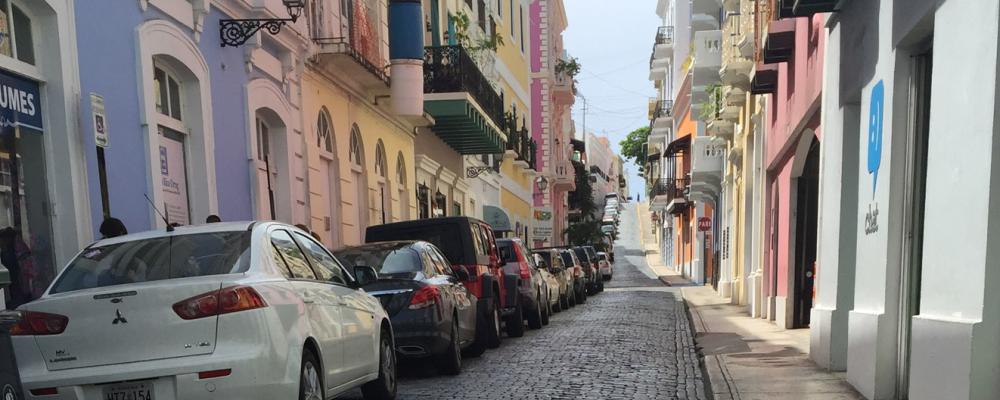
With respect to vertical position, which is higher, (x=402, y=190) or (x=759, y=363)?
(x=402, y=190)

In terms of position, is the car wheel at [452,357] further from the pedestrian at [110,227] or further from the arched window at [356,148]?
the arched window at [356,148]

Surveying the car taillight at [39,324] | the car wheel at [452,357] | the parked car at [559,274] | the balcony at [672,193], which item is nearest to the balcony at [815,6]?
the car wheel at [452,357]

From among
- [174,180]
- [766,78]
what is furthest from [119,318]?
[766,78]

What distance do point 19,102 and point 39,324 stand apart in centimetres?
353

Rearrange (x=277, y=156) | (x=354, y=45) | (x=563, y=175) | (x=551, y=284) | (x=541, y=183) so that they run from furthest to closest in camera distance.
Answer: (x=563, y=175) → (x=541, y=183) → (x=551, y=284) → (x=354, y=45) → (x=277, y=156)

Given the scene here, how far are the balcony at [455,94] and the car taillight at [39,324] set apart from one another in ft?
53.4

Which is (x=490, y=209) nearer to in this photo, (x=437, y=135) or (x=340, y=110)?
(x=437, y=135)

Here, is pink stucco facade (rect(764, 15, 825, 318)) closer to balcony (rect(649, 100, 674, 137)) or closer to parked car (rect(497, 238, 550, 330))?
parked car (rect(497, 238, 550, 330))

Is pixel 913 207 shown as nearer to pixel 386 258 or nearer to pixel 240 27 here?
pixel 386 258

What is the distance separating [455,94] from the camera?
21.5 metres

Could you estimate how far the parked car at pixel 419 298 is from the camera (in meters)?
9.27

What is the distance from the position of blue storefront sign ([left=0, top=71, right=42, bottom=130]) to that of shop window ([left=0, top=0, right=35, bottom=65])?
0.74 feet

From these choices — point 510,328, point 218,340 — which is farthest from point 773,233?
point 218,340

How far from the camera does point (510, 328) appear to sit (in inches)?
568
